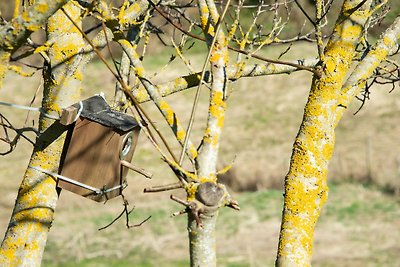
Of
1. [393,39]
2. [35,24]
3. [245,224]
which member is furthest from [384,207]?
[35,24]

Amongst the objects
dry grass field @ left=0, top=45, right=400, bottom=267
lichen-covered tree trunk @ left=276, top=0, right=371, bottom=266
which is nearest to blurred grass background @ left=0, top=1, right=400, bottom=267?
dry grass field @ left=0, top=45, right=400, bottom=267

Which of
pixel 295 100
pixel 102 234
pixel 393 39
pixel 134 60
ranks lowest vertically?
pixel 134 60

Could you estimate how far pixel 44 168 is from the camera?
4637 millimetres

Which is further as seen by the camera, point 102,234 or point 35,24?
point 102,234

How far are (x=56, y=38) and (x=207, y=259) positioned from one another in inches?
75.6

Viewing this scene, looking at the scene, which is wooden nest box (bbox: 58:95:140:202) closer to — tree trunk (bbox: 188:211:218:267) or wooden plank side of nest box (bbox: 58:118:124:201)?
wooden plank side of nest box (bbox: 58:118:124:201)

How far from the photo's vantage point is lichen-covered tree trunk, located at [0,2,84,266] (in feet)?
15.1

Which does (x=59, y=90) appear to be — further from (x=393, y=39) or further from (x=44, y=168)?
(x=393, y=39)

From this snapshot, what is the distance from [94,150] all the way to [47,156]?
0.28 metres

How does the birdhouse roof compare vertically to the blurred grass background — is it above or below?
below

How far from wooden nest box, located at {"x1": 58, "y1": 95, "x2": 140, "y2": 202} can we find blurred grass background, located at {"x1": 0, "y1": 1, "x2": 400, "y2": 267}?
38.6ft

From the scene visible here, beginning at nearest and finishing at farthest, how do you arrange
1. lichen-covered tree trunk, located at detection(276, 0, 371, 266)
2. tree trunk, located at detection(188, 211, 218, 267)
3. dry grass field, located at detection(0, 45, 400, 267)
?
tree trunk, located at detection(188, 211, 218, 267) → lichen-covered tree trunk, located at detection(276, 0, 371, 266) → dry grass field, located at detection(0, 45, 400, 267)

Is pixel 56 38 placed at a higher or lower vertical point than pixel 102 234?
lower

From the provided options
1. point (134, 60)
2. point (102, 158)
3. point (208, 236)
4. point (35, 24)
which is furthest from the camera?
point (102, 158)
